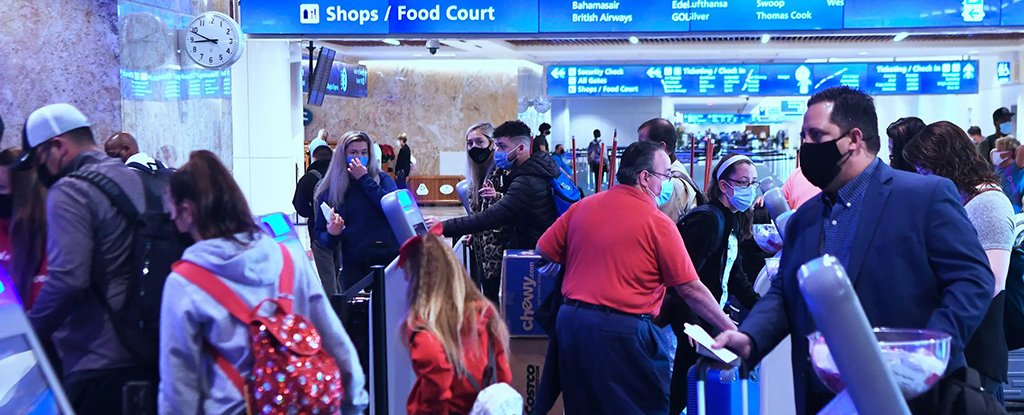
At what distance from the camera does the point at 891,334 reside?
2146 millimetres

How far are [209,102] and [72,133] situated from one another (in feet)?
22.7

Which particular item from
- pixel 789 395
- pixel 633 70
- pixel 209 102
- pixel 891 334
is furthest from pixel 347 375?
pixel 633 70

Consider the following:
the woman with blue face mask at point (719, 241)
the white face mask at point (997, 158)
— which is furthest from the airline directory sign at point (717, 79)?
the woman with blue face mask at point (719, 241)

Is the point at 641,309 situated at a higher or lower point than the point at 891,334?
lower

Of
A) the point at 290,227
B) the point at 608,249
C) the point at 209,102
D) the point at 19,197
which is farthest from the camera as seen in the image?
the point at 209,102

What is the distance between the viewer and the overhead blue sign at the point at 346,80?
63.9 ft

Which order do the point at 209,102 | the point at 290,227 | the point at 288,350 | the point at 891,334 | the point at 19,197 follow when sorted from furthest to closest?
1. the point at 209,102
2. the point at 19,197
3. the point at 290,227
4. the point at 288,350
5. the point at 891,334

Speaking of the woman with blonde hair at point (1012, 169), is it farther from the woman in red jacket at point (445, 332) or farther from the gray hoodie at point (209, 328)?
the gray hoodie at point (209, 328)

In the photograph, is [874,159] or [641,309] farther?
[641,309]

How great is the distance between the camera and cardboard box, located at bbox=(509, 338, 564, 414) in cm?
→ 577

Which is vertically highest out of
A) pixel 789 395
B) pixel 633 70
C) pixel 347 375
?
pixel 633 70

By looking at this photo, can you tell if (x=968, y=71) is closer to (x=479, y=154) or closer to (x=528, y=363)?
(x=479, y=154)

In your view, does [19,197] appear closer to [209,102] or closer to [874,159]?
[874,159]

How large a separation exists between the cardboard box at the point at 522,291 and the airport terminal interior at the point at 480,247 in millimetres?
13
